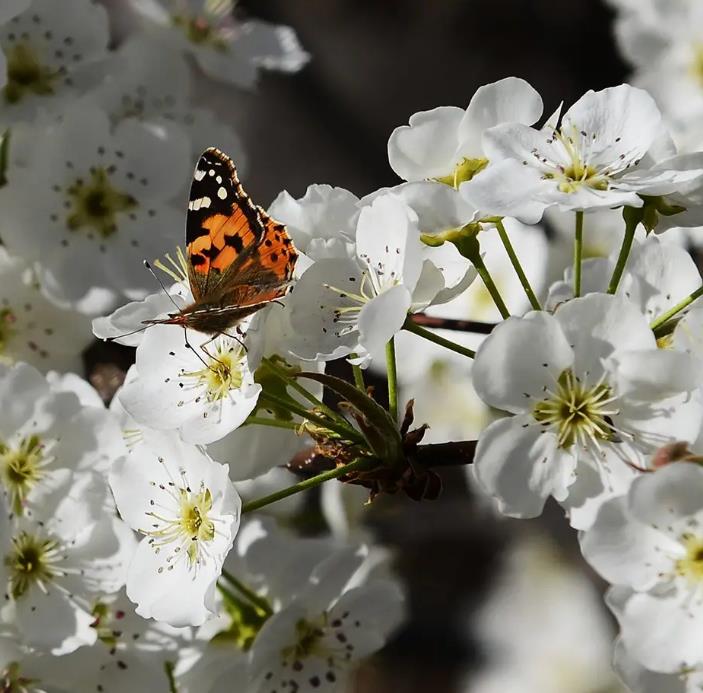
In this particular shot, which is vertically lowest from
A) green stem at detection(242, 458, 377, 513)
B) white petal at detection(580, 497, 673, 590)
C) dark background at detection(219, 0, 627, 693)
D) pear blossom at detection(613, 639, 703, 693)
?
dark background at detection(219, 0, 627, 693)

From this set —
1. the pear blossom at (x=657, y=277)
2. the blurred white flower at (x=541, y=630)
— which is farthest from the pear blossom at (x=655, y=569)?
the blurred white flower at (x=541, y=630)

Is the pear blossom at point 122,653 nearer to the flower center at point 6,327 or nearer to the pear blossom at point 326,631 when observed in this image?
the pear blossom at point 326,631

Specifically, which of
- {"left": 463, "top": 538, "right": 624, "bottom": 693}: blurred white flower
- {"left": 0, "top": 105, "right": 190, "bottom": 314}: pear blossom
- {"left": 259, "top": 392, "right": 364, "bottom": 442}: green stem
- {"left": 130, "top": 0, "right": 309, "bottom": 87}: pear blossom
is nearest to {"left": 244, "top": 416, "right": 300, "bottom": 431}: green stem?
{"left": 259, "top": 392, "right": 364, "bottom": 442}: green stem

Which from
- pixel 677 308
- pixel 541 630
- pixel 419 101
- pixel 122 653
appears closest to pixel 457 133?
pixel 677 308

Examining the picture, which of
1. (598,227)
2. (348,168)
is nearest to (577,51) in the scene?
(348,168)

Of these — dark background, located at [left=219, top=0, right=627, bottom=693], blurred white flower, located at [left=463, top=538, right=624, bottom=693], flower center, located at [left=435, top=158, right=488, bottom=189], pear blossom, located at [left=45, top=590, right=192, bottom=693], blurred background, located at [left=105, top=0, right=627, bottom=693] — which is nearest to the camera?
flower center, located at [left=435, top=158, right=488, bottom=189]

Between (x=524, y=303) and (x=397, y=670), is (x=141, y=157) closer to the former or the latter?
(x=524, y=303)

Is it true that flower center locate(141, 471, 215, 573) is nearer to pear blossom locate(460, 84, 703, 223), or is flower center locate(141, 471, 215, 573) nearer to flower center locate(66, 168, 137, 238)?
pear blossom locate(460, 84, 703, 223)
